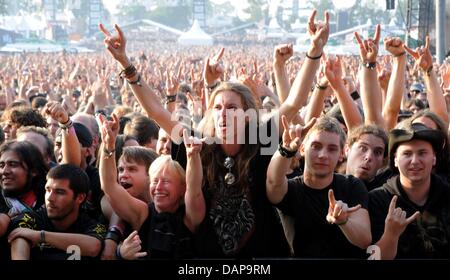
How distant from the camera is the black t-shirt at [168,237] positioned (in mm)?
4113

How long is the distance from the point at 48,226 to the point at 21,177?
0.52 meters

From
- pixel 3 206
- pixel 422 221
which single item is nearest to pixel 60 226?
pixel 3 206

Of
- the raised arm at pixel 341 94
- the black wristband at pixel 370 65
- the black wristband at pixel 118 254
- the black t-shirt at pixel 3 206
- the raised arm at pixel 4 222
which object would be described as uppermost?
the black wristband at pixel 370 65

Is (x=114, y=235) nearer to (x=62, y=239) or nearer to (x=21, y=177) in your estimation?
(x=62, y=239)

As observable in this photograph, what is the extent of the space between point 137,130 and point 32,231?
218 centimetres

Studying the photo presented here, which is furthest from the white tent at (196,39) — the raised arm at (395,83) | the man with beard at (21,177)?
the man with beard at (21,177)

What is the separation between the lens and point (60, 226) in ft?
14.1

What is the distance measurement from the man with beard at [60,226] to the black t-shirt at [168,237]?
0.82ft

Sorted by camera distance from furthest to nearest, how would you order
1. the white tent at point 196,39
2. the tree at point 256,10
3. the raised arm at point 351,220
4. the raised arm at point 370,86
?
the tree at point 256,10 → the white tent at point 196,39 → the raised arm at point 370,86 → the raised arm at point 351,220

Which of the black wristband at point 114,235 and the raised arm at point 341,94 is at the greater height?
the raised arm at point 341,94

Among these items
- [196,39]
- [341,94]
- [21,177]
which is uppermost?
[196,39]

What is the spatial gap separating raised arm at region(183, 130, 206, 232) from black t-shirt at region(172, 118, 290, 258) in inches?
1.8

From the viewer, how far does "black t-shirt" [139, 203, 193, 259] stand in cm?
411

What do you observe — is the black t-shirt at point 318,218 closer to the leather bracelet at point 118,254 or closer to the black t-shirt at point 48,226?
the leather bracelet at point 118,254
